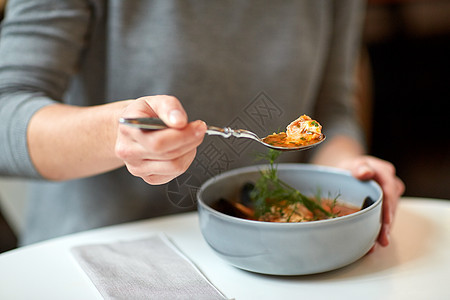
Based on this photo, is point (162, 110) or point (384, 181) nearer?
point (162, 110)

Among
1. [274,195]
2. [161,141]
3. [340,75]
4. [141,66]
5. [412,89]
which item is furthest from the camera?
[412,89]

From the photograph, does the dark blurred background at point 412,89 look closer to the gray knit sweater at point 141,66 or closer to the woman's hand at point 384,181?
the gray knit sweater at point 141,66

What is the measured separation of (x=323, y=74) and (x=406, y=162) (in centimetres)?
159

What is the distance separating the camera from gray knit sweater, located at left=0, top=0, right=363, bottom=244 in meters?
0.74

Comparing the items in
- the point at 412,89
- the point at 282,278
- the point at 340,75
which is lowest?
the point at 412,89

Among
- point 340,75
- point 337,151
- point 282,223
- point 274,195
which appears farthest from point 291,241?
point 340,75

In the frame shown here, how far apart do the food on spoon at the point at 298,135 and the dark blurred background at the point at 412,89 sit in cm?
167

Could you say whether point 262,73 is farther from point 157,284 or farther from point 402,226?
point 157,284

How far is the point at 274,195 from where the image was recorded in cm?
65

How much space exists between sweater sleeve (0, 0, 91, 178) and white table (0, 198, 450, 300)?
144 millimetres

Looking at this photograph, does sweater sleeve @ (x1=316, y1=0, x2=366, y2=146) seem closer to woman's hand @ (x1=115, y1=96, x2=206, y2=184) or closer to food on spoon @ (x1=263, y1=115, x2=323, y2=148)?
food on spoon @ (x1=263, y1=115, x2=323, y2=148)

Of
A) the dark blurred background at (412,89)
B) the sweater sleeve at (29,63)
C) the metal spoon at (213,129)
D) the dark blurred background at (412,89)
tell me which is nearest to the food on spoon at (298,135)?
the metal spoon at (213,129)

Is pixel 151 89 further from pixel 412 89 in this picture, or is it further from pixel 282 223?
pixel 412 89

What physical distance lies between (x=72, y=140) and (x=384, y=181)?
1.46 feet
